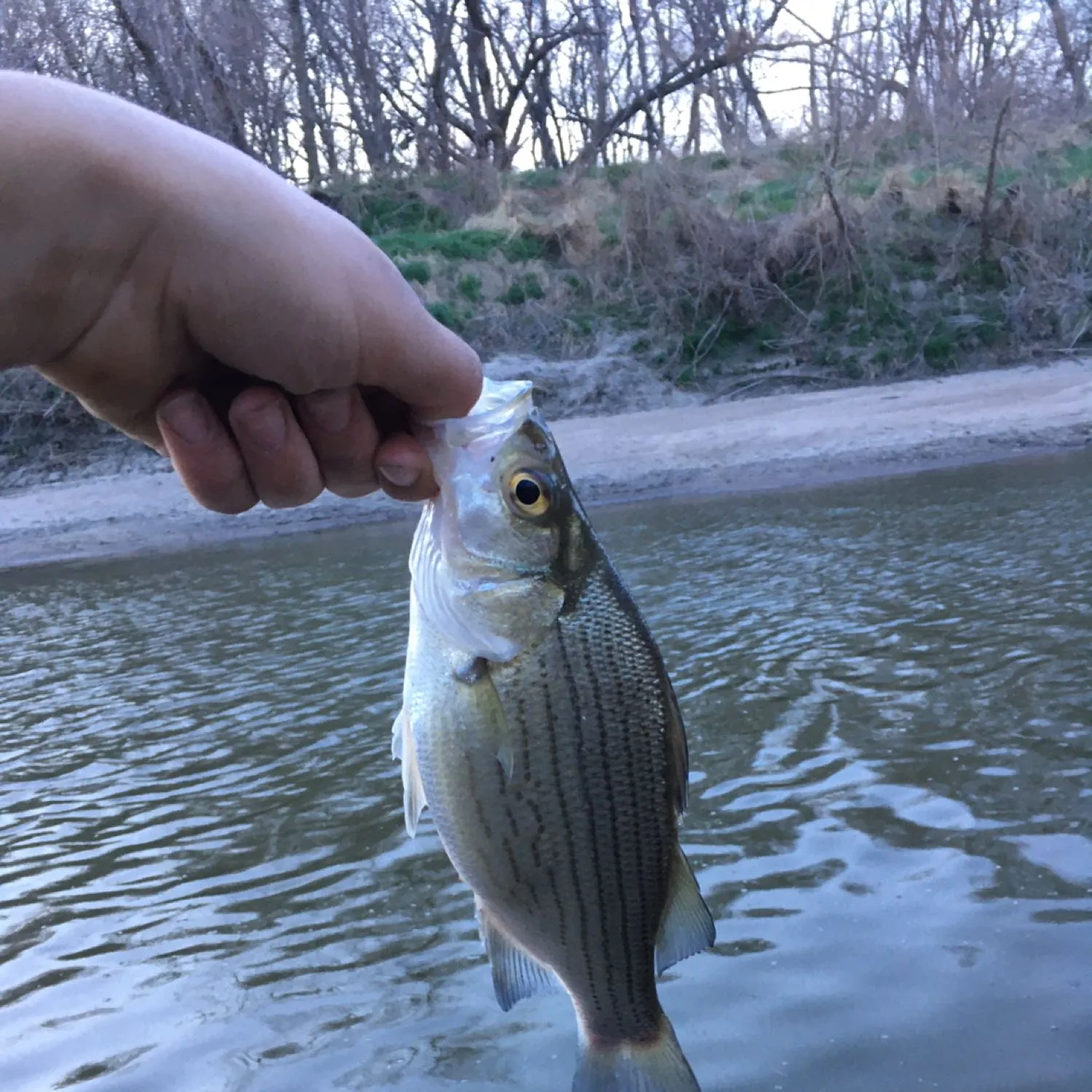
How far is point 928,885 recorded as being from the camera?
4359mm

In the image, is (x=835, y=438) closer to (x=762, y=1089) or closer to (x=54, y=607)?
(x=54, y=607)

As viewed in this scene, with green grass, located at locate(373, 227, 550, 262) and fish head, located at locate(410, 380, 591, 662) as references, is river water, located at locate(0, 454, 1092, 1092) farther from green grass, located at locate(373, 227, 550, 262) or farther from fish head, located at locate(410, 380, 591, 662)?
green grass, located at locate(373, 227, 550, 262)

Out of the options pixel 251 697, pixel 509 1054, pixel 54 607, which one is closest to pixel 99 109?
pixel 509 1054

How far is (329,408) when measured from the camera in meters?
2.14

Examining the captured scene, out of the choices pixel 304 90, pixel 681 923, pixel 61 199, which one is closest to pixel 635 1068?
pixel 681 923

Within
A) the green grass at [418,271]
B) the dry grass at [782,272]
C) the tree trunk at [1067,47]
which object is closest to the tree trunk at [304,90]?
the dry grass at [782,272]

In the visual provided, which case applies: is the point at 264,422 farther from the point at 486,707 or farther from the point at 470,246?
the point at 470,246

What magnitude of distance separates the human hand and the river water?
2.21 metres

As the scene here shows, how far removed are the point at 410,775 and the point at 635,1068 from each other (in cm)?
67

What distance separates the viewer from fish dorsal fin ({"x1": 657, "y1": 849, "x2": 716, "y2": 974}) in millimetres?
2293

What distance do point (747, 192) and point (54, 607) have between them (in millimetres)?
15688

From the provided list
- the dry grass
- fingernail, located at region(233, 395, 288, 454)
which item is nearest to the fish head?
fingernail, located at region(233, 395, 288, 454)

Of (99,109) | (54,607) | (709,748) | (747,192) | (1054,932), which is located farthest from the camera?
(747,192)

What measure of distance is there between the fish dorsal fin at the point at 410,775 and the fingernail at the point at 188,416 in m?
0.60
